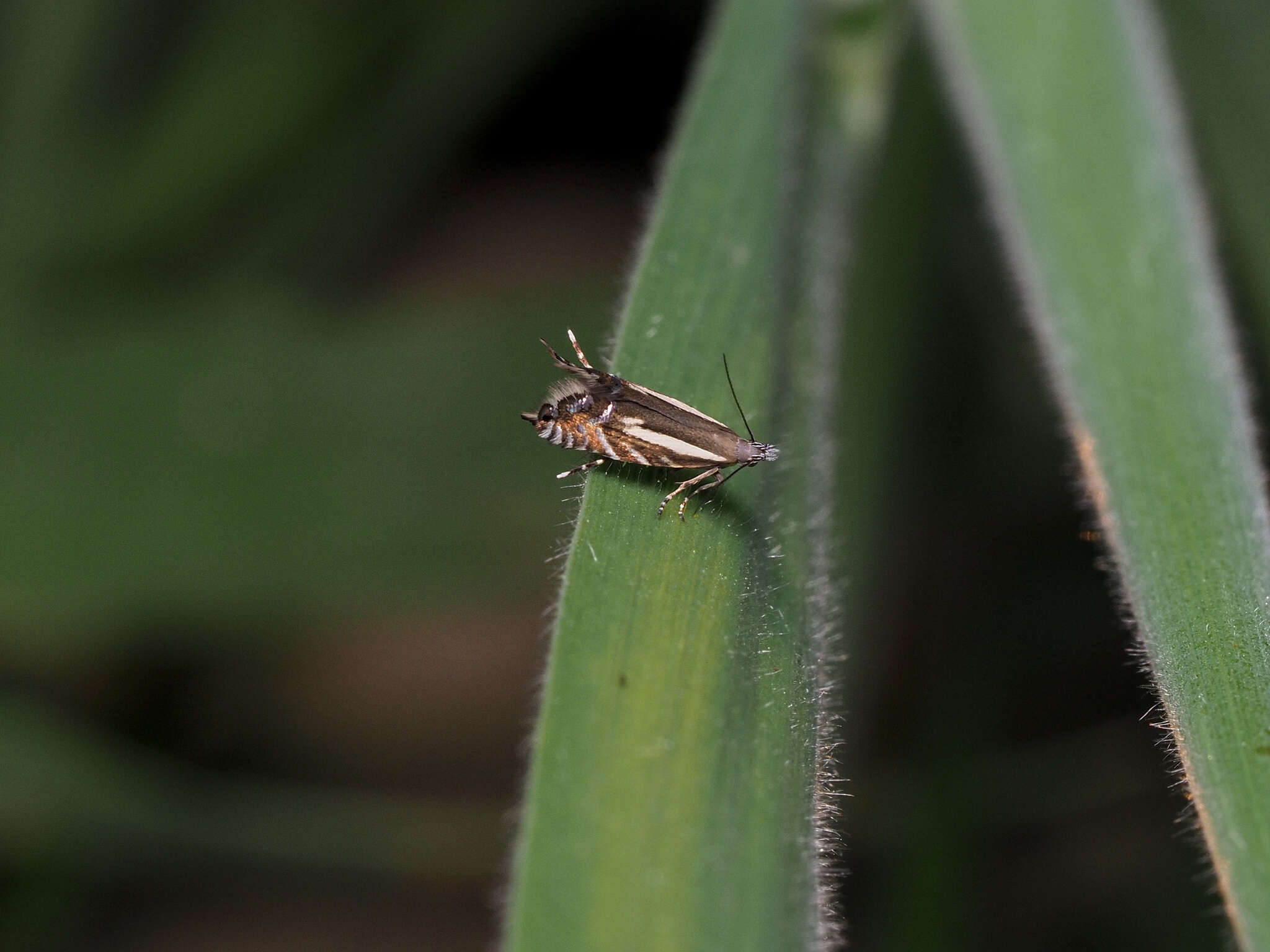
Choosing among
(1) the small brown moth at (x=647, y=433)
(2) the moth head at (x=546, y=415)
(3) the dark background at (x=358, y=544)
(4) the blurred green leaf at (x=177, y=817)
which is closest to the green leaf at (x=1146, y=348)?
(1) the small brown moth at (x=647, y=433)

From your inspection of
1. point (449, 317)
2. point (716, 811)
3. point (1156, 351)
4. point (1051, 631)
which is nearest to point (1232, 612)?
point (1156, 351)

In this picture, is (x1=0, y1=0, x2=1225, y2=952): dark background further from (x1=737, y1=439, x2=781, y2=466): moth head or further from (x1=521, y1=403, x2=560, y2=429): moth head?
(x1=737, y1=439, x2=781, y2=466): moth head

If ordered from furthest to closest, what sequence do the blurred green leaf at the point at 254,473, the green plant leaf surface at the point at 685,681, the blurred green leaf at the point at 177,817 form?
the blurred green leaf at the point at 177,817
the blurred green leaf at the point at 254,473
the green plant leaf surface at the point at 685,681

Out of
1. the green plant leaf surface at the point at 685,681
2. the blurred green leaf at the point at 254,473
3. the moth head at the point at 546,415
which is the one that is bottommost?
the green plant leaf surface at the point at 685,681

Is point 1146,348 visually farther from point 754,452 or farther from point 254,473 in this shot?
point 254,473

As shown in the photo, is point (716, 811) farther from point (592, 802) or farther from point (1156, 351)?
point (1156, 351)

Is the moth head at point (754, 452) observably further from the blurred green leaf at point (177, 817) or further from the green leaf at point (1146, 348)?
the blurred green leaf at point (177, 817)
